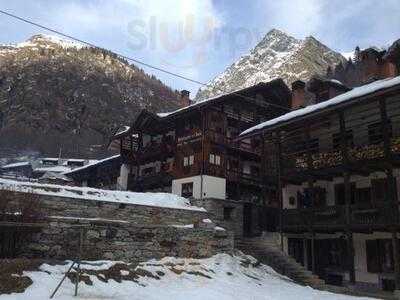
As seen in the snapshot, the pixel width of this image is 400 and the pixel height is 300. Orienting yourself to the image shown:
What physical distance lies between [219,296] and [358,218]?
924 centimetres

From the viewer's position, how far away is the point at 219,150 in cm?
3388

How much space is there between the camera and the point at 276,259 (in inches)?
893

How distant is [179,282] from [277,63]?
5865 inches

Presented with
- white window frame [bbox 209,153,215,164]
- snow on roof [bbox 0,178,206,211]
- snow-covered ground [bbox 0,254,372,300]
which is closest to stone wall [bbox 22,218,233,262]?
snow-covered ground [bbox 0,254,372,300]

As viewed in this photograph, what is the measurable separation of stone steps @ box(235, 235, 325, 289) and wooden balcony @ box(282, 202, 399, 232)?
4.77 feet

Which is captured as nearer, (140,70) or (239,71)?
(140,70)

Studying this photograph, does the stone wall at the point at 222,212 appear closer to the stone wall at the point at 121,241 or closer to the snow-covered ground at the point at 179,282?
the snow-covered ground at the point at 179,282

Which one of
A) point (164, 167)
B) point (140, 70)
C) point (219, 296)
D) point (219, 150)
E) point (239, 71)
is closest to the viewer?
point (219, 296)

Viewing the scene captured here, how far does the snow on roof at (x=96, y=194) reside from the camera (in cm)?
1841

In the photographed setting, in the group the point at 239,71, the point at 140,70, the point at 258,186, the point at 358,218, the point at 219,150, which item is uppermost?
the point at 239,71

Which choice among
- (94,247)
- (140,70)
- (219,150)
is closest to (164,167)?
(219,150)

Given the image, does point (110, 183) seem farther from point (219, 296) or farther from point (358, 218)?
point (219, 296)

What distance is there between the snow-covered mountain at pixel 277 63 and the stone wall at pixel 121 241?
86.0 m

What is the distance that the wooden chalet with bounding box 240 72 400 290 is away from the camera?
68.5ft
